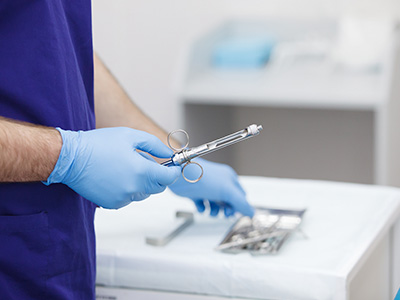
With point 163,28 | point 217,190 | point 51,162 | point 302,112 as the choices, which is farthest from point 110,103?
point 302,112

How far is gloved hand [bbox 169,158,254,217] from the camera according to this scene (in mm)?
1224

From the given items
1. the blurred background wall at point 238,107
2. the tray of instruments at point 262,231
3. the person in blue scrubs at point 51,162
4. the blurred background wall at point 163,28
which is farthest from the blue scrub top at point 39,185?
the blurred background wall at point 238,107

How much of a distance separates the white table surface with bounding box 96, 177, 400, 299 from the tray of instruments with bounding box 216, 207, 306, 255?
0.02 metres

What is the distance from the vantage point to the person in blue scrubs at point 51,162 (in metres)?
0.90

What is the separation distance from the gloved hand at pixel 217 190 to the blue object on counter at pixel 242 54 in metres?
1.53

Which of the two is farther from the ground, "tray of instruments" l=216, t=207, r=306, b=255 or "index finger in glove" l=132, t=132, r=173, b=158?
"index finger in glove" l=132, t=132, r=173, b=158

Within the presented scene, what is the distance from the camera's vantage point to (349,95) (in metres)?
2.45

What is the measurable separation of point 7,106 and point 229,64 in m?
1.90

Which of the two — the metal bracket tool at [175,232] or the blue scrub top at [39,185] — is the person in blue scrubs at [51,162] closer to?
the blue scrub top at [39,185]

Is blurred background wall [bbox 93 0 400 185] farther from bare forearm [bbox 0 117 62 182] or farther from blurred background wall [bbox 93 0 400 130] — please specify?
bare forearm [bbox 0 117 62 182]

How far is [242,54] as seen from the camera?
2.74 m

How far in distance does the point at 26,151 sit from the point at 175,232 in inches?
16.1

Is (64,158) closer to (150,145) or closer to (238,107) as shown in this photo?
(150,145)

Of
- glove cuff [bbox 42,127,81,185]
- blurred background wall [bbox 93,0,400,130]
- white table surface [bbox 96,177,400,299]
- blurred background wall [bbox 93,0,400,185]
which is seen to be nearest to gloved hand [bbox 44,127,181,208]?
glove cuff [bbox 42,127,81,185]
